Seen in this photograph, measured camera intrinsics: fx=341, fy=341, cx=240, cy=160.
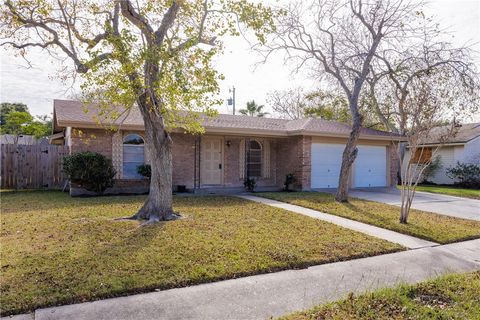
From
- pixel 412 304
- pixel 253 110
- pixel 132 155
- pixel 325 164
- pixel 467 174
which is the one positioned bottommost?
pixel 412 304

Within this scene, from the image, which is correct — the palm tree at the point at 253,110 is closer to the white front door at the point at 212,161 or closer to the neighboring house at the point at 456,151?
the neighboring house at the point at 456,151

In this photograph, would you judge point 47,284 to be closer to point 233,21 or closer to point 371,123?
point 233,21

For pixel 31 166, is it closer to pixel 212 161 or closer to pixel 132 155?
pixel 132 155

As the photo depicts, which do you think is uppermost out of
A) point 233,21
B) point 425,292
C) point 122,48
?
point 233,21

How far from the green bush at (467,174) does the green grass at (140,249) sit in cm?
1700

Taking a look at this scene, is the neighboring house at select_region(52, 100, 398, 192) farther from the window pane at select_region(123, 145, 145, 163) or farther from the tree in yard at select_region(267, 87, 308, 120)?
the tree in yard at select_region(267, 87, 308, 120)

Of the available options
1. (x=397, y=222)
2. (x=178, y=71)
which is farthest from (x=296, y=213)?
(x=178, y=71)

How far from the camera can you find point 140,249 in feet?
18.1

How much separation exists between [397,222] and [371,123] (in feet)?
55.2

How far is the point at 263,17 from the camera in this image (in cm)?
786

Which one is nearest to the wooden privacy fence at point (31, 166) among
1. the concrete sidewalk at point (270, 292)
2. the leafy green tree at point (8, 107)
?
the concrete sidewalk at point (270, 292)

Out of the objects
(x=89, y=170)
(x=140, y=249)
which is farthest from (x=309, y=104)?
(x=140, y=249)

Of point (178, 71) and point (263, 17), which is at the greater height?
point (263, 17)

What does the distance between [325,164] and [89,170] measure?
10278 mm
